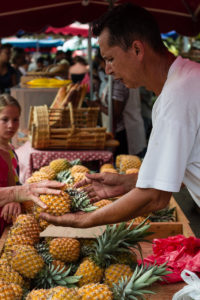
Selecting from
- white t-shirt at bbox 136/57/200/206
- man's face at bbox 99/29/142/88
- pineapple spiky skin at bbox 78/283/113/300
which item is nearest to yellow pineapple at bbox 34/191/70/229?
pineapple spiky skin at bbox 78/283/113/300

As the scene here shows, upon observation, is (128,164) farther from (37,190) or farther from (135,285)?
(135,285)

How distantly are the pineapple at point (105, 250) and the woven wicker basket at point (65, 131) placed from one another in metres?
2.92

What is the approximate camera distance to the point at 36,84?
653 cm

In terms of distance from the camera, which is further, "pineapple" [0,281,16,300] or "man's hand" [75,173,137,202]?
"man's hand" [75,173,137,202]

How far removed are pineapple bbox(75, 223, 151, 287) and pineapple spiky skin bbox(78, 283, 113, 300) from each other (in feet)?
0.57

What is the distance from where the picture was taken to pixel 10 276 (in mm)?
1889

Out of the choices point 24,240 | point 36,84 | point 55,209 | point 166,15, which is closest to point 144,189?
point 55,209

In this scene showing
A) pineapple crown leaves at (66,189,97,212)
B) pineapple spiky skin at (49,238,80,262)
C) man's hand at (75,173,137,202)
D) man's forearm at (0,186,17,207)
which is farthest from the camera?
man's forearm at (0,186,17,207)

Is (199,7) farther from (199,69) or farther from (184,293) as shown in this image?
(184,293)

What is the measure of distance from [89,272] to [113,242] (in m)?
0.21

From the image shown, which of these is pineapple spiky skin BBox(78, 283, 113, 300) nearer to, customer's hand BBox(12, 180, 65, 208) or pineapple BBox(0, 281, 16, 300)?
pineapple BBox(0, 281, 16, 300)

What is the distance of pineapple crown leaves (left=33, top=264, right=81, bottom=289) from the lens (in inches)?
74.8

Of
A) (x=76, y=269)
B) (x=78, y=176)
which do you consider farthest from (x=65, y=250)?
(x=78, y=176)

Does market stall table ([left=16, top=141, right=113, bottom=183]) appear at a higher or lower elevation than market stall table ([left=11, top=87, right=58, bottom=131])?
lower
